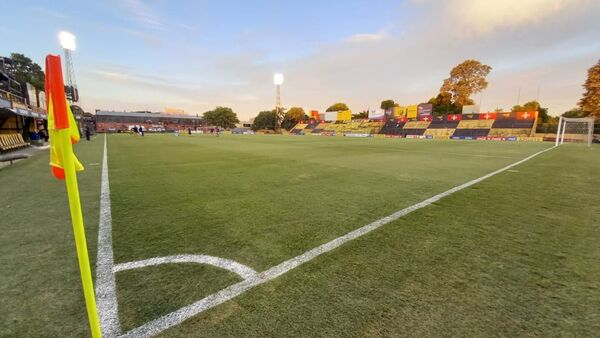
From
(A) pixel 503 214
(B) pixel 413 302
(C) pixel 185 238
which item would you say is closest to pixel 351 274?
(B) pixel 413 302

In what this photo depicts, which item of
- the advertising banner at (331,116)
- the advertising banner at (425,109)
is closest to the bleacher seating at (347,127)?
the advertising banner at (331,116)

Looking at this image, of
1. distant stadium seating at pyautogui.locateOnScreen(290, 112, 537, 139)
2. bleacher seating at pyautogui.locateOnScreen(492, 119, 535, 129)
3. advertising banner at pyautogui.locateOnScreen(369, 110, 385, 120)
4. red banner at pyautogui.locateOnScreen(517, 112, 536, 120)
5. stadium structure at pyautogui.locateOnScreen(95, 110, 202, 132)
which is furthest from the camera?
stadium structure at pyautogui.locateOnScreen(95, 110, 202, 132)

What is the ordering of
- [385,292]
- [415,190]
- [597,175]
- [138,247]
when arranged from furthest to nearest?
1. [597,175]
2. [415,190]
3. [138,247]
4. [385,292]

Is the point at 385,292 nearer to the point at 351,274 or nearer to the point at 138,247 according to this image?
the point at 351,274

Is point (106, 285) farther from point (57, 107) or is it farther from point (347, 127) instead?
point (347, 127)

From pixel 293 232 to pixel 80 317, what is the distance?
7.02 ft

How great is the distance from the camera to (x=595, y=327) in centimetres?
179

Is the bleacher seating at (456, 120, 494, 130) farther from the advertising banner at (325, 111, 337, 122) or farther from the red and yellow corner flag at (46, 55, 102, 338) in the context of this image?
the red and yellow corner flag at (46, 55, 102, 338)

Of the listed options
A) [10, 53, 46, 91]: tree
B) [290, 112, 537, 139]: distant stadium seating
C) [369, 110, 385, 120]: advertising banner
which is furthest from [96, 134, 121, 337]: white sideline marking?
[10, 53, 46, 91]: tree

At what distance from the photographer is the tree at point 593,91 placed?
3684cm

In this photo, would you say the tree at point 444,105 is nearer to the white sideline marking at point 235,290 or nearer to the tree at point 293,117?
the tree at point 293,117

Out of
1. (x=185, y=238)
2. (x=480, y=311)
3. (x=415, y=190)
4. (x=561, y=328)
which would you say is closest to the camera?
(x=561, y=328)

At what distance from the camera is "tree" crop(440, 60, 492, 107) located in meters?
57.3

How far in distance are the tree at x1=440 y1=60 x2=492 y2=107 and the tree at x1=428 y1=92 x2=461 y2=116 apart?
142cm
